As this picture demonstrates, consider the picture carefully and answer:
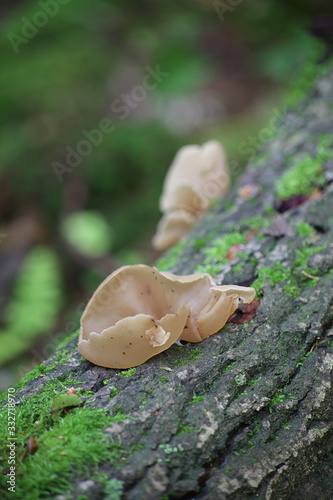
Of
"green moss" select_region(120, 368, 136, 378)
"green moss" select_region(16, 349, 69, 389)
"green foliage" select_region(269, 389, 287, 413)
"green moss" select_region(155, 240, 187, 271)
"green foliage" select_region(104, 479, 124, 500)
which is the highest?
"green foliage" select_region(104, 479, 124, 500)

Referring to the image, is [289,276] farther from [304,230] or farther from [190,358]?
[190,358]

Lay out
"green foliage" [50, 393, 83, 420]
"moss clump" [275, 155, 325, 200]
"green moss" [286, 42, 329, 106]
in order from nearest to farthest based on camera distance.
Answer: "green foliage" [50, 393, 83, 420] < "moss clump" [275, 155, 325, 200] < "green moss" [286, 42, 329, 106]

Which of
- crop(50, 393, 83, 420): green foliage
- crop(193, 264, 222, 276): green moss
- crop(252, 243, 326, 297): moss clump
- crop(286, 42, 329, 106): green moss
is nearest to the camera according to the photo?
crop(50, 393, 83, 420): green foliage

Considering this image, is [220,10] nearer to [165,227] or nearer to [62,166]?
[62,166]

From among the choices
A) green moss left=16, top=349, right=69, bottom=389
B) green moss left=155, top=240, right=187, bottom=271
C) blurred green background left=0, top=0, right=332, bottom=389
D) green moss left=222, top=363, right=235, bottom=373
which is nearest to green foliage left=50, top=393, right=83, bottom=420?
green moss left=16, top=349, right=69, bottom=389

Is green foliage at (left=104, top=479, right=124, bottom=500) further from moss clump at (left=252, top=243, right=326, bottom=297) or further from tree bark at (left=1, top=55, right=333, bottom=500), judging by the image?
moss clump at (left=252, top=243, right=326, bottom=297)

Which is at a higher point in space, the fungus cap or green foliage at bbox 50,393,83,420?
green foliage at bbox 50,393,83,420

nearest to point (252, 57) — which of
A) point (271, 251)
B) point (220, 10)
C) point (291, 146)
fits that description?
point (220, 10)

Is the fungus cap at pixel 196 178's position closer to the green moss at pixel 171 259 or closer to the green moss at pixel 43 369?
the green moss at pixel 171 259
